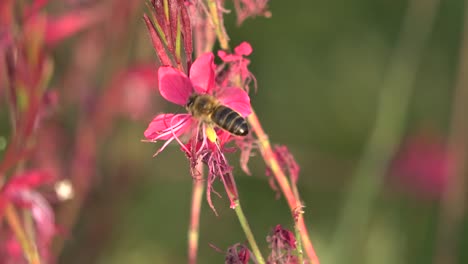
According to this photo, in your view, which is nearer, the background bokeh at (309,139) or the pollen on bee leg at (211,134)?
the pollen on bee leg at (211,134)

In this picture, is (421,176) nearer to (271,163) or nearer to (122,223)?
(122,223)

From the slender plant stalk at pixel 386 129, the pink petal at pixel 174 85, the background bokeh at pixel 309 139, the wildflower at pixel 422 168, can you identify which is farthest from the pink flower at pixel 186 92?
the wildflower at pixel 422 168

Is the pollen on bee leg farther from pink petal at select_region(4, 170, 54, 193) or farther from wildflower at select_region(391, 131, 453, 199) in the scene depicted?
wildflower at select_region(391, 131, 453, 199)

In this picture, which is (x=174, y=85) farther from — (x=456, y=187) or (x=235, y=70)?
(x=456, y=187)

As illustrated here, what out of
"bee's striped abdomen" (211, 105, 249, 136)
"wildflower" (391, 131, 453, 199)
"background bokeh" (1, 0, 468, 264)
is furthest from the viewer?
"wildflower" (391, 131, 453, 199)

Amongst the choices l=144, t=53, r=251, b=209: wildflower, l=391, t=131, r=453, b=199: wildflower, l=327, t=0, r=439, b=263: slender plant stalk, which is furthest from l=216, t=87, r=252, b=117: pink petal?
l=391, t=131, r=453, b=199: wildflower

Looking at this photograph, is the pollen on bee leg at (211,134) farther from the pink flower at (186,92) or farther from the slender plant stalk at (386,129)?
the slender plant stalk at (386,129)
